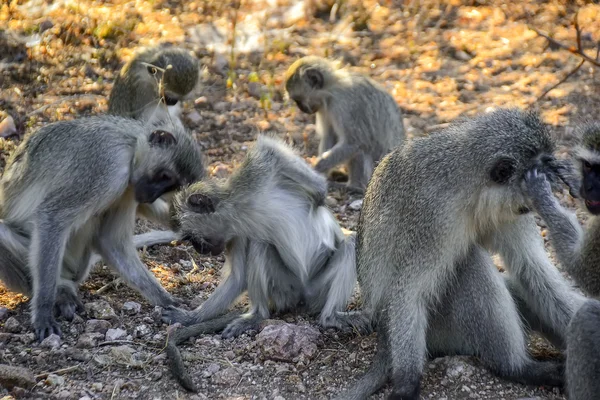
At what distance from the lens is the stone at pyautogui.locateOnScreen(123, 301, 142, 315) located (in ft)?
19.6

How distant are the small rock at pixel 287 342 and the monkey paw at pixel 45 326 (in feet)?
4.02

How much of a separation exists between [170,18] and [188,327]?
569 centimetres

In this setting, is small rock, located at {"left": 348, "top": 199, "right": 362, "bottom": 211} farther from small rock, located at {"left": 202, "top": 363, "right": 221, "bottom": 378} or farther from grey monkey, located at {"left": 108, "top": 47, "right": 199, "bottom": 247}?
small rock, located at {"left": 202, "top": 363, "right": 221, "bottom": 378}

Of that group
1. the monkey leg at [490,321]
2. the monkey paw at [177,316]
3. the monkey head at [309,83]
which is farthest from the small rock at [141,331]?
the monkey head at [309,83]

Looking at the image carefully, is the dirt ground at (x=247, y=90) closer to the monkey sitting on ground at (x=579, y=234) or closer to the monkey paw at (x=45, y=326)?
the monkey paw at (x=45, y=326)

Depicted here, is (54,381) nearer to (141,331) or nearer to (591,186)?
A: (141,331)

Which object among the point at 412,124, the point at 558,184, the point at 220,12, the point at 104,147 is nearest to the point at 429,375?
the point at 558,184

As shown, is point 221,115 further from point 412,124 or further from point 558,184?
point 558,184

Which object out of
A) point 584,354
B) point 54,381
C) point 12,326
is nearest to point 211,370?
point 54,381

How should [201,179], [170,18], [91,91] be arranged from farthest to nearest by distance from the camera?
[170,18], [91,91], [201,179]

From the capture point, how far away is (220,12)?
1066 cm

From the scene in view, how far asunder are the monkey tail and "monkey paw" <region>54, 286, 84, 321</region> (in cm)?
72

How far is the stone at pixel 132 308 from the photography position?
19.6 ft

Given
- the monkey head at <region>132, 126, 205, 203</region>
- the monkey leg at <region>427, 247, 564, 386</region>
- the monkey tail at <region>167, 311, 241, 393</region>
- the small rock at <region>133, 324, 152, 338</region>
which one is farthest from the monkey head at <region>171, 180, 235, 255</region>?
the monkey leg at <region>427, 247, 564, 386</region>
